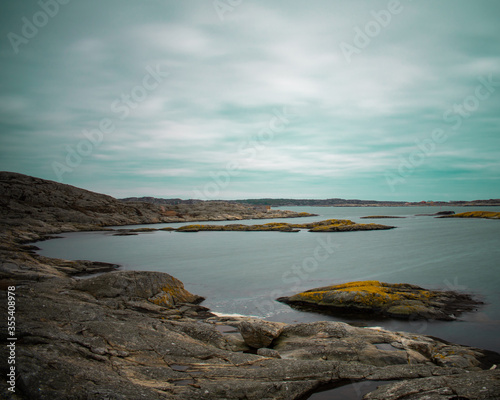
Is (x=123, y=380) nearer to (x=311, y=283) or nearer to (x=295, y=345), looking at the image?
(x=295, y=345)

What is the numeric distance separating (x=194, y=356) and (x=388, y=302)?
1154 centimetres

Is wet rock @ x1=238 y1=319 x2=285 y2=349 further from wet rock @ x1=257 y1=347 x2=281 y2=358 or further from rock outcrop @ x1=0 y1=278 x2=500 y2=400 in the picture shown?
wet rock @ x1=257 y1=347 x2=281 y2=358

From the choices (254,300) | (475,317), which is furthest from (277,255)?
(475,317)

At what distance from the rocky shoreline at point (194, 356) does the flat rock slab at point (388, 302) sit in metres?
4.18

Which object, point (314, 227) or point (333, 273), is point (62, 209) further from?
point (333, 273)

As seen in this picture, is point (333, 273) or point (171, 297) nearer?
point (171, 297)

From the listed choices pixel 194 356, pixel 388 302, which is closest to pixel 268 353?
pixel 194 356

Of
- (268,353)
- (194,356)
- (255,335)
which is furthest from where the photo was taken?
(255,335)

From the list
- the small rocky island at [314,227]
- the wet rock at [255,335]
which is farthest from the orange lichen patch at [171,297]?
the small rocky island at [314,227]

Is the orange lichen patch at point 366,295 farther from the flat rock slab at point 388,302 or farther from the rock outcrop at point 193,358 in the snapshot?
the rock outcrop at point 193,358

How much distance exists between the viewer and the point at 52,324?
852 cm

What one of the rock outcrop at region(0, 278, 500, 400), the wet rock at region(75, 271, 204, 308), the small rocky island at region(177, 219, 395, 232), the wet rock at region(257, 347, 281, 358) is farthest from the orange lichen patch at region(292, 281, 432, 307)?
the small rocky island at region(177, 219, 395, 232)

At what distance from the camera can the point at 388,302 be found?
1583 cm

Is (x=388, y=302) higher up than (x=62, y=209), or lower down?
lower down
